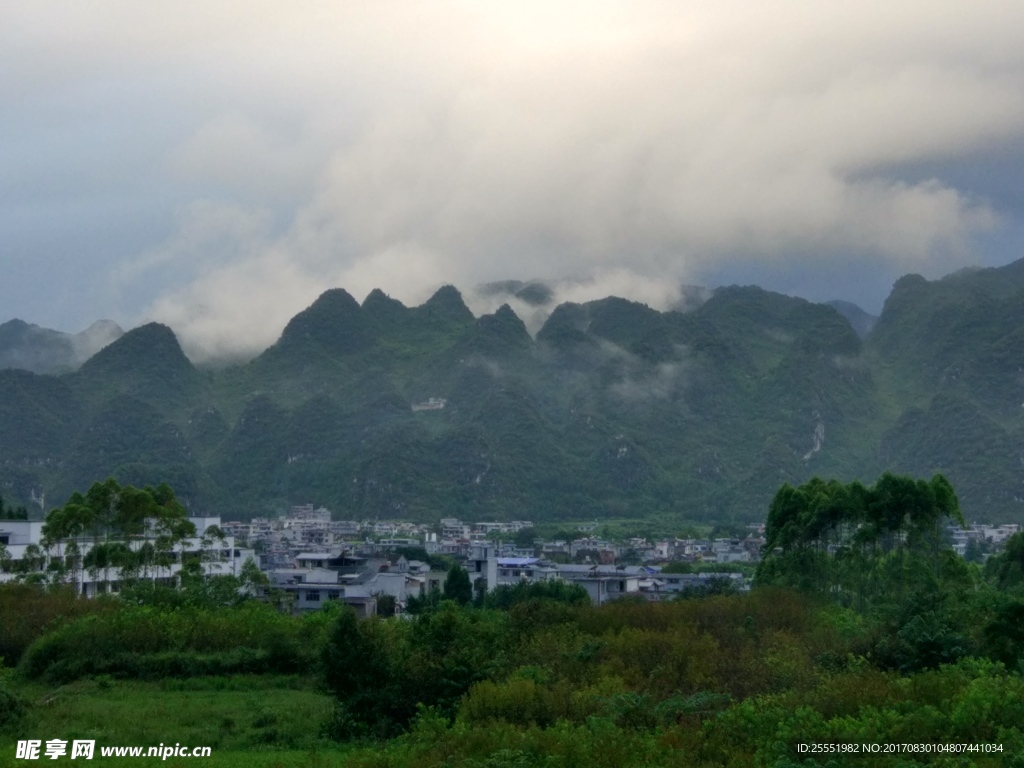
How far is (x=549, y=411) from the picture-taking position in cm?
11038

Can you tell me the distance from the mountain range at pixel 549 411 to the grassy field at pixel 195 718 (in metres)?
66.1

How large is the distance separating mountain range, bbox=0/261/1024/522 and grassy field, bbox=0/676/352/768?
217 ft

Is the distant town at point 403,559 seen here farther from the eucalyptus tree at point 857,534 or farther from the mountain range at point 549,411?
the mountain range at point 549,411

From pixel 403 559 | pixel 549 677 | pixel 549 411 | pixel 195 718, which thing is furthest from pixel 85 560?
pixel 549 411

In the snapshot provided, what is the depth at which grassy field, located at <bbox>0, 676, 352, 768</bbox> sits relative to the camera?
498 inches

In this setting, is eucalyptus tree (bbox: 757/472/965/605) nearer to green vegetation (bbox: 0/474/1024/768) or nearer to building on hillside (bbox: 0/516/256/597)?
green vegetation (bbox: 0/474/1024/768)

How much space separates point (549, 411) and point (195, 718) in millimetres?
95263

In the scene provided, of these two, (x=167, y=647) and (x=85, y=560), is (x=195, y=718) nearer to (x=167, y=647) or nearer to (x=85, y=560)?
(x=167, y=647)

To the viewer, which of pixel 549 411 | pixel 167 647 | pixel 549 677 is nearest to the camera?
pixel 549 677

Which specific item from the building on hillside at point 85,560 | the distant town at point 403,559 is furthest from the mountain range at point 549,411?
→ the building on hillside at point 85,560

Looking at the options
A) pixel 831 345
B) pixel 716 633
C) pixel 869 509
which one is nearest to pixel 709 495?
pixel 831 345

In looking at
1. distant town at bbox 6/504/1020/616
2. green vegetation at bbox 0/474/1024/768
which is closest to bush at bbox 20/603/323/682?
green vegetation at bbox 0/474/1024/768

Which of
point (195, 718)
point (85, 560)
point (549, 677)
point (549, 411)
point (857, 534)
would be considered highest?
point (549, 411)

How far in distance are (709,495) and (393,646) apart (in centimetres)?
7718
